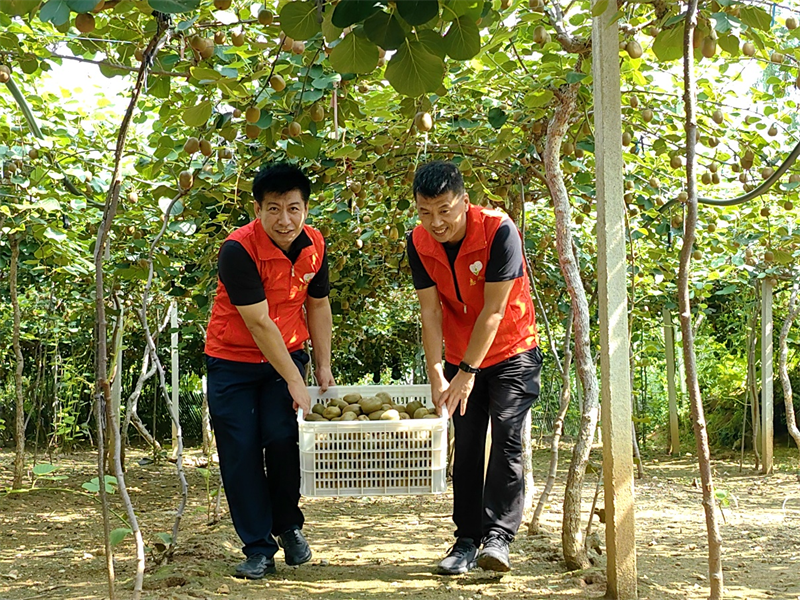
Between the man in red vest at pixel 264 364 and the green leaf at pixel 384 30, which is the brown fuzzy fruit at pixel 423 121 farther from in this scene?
the green leaf at pixel 384 30

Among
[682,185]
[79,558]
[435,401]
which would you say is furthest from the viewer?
[682,185]

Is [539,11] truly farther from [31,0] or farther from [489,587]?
[489,587]

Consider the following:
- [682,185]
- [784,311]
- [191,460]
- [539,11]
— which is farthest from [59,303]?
[784,311]

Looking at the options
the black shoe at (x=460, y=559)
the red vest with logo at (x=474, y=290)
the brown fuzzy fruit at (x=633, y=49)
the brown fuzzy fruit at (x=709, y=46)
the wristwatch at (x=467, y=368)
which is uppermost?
the brown fuzzy fruit at (x=633, y=49)

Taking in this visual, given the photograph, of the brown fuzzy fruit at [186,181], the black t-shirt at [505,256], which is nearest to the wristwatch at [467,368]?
the black t-shirt at [505,256]

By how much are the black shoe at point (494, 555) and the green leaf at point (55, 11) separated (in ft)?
7.38

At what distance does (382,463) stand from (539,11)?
160 centimetres

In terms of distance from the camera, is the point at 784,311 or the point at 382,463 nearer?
the point at 382,463

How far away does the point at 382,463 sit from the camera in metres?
2.80

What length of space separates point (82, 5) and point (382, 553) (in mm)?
2942

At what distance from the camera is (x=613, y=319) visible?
101 inches

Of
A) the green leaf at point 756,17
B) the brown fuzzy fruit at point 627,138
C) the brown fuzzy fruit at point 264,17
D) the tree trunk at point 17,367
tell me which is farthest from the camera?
the tree trunk at point 17,367

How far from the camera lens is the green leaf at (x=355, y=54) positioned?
1.63 metres

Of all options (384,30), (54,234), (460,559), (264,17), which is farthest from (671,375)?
(384,30)
